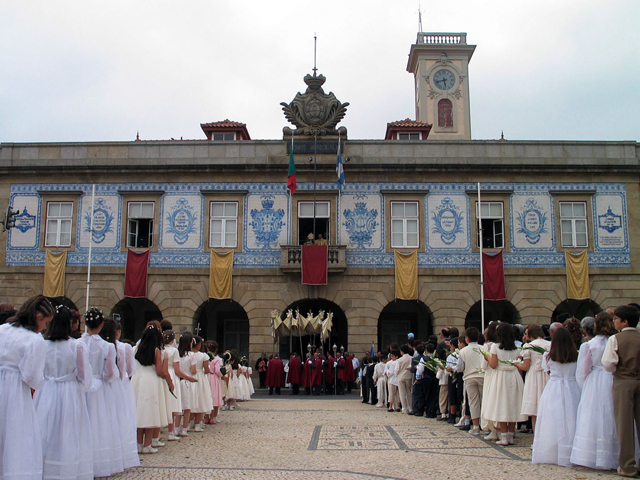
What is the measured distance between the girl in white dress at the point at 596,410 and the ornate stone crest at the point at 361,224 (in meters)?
18.5

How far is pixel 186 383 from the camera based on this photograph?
39.4ft

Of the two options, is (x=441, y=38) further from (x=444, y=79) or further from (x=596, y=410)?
(x=596, y=410)

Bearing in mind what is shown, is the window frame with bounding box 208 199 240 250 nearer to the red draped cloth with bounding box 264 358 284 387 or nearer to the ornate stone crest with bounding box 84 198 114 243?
the ornate stone crest with bounding box 84 198 114 243

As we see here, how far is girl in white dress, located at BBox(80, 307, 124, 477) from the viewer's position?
25.6 ft

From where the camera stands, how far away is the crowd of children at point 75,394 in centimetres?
646

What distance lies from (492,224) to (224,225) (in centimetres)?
1060

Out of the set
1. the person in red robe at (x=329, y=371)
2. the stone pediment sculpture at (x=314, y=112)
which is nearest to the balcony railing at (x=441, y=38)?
the stone pediment sculpture at (x=314, y=112)

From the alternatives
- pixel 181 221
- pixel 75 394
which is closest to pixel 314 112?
pixel 181 221

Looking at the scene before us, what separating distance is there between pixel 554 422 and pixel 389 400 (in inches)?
357

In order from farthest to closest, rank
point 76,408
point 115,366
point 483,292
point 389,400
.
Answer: point 483,292
point 389,400
point 115,366
point 76,408

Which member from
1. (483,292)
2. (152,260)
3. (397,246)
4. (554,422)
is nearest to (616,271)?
(483,292)

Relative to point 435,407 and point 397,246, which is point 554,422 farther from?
point 397,246

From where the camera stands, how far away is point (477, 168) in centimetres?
2712

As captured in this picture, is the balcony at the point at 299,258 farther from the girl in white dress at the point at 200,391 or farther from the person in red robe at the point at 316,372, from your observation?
the girl in white dress at the point at 200,391
